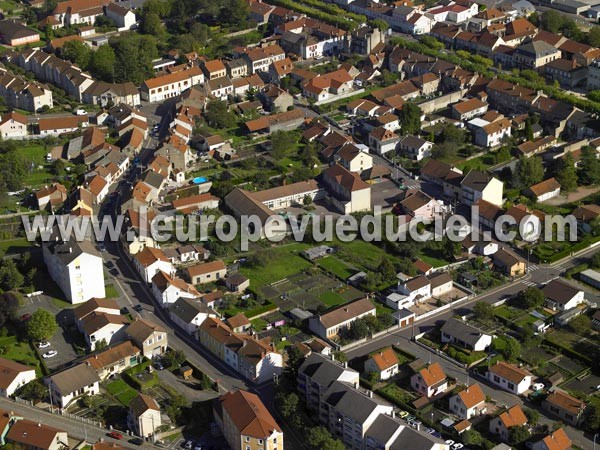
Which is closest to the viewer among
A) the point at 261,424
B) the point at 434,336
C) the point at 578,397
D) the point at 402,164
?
the point at 261,424

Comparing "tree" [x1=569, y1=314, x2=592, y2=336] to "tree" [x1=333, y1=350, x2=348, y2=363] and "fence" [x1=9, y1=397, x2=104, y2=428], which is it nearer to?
"tree" [x1=333, y1=350, x2=348, y2=363]

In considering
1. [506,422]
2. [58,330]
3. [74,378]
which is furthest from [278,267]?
[506,422]

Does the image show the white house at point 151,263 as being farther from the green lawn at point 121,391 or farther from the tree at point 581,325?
the tree at point 581,325

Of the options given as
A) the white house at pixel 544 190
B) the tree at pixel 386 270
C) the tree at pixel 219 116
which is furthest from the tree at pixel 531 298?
the tree at pixel 219 116

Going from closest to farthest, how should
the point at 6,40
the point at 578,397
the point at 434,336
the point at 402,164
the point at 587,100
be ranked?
1. the point at 578,397
2. the point at 434,336
3. the point at 402,164
4. the point at 587,100
5. the point at 6,40

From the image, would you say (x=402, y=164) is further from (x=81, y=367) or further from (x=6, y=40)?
(x=6, y=40)

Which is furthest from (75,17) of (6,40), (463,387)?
(463,387)
